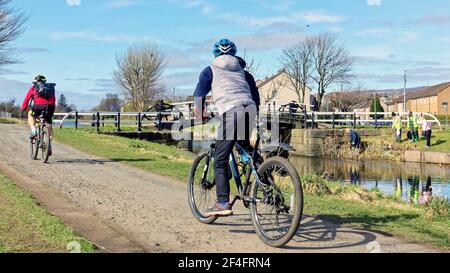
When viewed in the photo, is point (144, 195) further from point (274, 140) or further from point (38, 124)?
point (38, 124)

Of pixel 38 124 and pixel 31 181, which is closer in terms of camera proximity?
pixel 31 181

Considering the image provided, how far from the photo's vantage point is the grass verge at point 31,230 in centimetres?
468

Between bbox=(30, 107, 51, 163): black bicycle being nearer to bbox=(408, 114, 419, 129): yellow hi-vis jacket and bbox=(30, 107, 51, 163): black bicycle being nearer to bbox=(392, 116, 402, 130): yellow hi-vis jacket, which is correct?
bbox=(408, 114, 419, 129): yellow hi-vis jacket

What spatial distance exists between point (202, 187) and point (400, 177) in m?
14.3

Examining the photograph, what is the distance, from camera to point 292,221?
15.7 feet

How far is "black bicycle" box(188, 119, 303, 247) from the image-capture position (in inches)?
190

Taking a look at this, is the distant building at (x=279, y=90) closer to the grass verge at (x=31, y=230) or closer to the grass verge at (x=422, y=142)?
the grass verge at (x=422, y=142)

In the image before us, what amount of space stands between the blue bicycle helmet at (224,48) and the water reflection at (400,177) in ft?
26.7

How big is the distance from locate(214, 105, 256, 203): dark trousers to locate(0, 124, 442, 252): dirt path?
53cm

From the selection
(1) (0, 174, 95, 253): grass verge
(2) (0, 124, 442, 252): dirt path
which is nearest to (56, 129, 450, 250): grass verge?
(2) (0, 124, 442, 252): dirt path

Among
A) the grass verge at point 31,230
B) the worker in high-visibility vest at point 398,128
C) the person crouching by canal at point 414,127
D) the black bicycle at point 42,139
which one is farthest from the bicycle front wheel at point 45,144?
the worker in high-visibility vest at point 398,128
